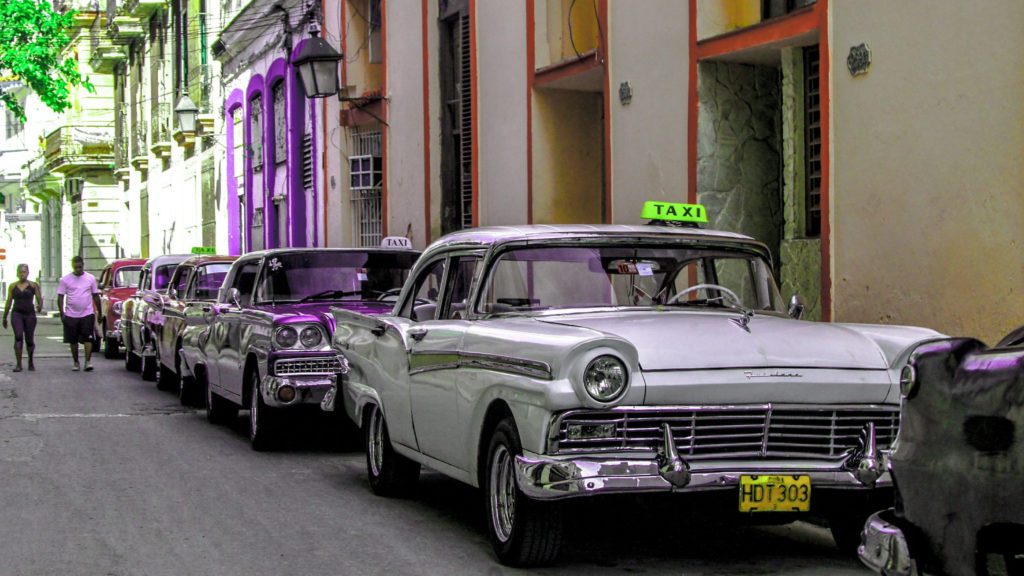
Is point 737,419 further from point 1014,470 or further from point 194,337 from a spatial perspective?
point 194,337

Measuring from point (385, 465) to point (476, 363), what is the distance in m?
2.04

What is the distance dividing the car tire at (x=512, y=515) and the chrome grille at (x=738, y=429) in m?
0.41

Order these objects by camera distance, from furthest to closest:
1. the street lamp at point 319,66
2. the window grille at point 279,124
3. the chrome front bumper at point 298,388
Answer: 1. the window grille at point 279,124
2. the street lamp at point 319,66
3. the chrome front bumper at point 298,388

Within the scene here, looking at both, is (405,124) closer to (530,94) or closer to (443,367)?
(530,94)

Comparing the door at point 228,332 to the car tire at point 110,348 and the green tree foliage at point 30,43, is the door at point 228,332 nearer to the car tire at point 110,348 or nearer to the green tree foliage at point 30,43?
the car tire at point 110,348

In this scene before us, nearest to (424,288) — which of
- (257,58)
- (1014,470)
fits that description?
(1014,470)

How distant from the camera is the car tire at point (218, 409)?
13695 mm

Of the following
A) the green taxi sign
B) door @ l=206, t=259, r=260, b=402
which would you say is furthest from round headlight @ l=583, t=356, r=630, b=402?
door @ l=206, t=259, r=260, b=402

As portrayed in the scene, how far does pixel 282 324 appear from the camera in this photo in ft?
36.8

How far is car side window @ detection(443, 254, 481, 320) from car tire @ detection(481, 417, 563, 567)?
1.21 meters

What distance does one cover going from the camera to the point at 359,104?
2320 cm

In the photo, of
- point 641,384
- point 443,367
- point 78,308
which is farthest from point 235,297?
point 78,308

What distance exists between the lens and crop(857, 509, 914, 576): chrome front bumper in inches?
176

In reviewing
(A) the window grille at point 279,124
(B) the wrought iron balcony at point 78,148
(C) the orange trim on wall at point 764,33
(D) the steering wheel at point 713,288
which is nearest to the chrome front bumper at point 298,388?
(D) the steering wheel at point 713,288
